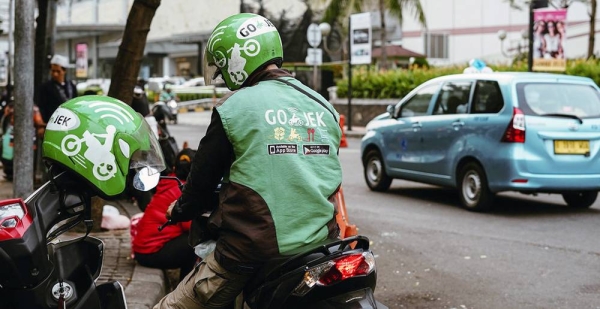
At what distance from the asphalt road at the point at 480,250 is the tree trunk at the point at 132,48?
275cm

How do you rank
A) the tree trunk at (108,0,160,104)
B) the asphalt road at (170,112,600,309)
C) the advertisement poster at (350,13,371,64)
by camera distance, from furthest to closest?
the advertisement poster at (350,13,371,64) < the tree trunk at (108,0,160,104) < the asphalt road at (170,112,600,309)

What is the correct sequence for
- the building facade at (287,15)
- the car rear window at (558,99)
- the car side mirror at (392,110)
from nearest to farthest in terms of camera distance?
1. the car rear window at (558,99)
2. the car side mirror at (392,110)
3. the building facade at (287,15)

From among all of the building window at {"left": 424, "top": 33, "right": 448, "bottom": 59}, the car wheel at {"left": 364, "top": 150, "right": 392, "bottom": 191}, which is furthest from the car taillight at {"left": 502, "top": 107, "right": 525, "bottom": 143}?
the building window at {"left": 424, "top": 33, "right": 448, "bottom": 59}

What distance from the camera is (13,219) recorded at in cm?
302

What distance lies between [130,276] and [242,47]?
319cm

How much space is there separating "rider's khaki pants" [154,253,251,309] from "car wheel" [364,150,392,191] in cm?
899

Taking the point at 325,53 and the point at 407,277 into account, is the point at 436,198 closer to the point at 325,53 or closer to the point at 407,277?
the point at 407,277

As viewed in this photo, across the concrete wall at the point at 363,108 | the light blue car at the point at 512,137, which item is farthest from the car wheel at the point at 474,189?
the concrete wall at the point at 363,108

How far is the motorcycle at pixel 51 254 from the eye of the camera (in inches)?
118

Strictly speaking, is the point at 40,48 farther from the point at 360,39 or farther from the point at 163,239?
the point at 360,39

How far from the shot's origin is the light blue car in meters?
9.61

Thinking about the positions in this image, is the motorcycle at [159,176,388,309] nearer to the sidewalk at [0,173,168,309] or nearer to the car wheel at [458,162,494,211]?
the sidewalk at [0,173,168,309]

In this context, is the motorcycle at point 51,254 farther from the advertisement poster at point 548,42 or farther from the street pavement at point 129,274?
the advertisement poster at point 548,42

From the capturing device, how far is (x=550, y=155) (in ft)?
31.6
